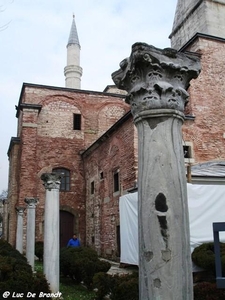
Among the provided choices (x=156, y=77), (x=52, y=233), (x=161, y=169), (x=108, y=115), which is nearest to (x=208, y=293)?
(x=161, y=169)

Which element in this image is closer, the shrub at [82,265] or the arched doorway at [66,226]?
the shrub at [82,265]

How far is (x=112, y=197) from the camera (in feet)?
48.0

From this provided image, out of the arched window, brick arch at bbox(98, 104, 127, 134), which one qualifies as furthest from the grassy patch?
brick arch at bbox(98, 104, 127, 134)

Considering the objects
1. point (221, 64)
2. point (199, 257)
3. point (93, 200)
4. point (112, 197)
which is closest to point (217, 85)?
point (221, 64)

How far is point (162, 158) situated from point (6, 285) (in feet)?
11.8

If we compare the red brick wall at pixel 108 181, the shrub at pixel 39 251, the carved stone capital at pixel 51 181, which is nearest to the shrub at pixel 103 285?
the carved stone capital at pixel 51 181

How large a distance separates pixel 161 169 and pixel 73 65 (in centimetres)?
2553

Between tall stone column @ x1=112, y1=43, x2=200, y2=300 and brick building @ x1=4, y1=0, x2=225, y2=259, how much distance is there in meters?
9.17

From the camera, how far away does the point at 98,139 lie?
1631 cm

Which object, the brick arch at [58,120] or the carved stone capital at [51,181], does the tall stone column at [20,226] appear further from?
the carved stone capital at [51,181]

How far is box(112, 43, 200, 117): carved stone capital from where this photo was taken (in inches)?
118

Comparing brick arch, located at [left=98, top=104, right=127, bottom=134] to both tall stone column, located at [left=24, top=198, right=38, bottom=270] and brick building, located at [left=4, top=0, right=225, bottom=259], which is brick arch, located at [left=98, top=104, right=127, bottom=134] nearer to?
brick building, located at [left=4, top=0, right=225, bottom=259]

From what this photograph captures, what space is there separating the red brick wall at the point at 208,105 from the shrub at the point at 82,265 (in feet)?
21.4

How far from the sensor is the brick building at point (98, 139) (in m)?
13.7
